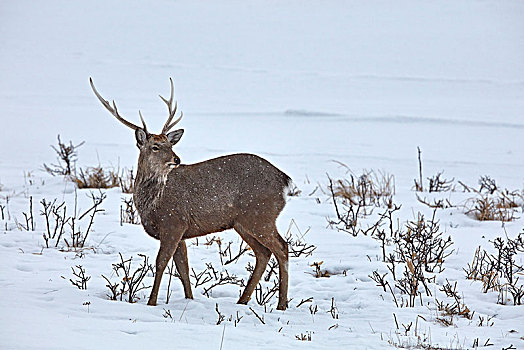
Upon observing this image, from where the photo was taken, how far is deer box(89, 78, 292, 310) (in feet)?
20.0

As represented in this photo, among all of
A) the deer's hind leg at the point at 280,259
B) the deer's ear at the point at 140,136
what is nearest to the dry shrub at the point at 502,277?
the deer's hind leg at the point at 280,259

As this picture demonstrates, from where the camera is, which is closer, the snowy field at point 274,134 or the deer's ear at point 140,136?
the snowy field at point 274,134

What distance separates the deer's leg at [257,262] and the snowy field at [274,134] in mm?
154

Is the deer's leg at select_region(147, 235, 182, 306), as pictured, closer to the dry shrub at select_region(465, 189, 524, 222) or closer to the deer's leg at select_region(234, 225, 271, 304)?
the deer's leg at select_region(234, 225, 271, 304)

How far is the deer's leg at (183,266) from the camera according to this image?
6152 mm

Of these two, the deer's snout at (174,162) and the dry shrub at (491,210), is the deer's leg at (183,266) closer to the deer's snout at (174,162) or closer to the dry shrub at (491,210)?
the deer's snout at (174,162)

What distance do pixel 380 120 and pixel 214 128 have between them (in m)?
6.37

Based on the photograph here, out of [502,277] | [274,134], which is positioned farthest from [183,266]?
[274,134]

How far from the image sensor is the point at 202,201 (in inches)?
241

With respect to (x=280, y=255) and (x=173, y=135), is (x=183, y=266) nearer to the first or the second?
(x=280, y=255)

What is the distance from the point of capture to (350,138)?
66.9 feet

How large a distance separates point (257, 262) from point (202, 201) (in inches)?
31.6

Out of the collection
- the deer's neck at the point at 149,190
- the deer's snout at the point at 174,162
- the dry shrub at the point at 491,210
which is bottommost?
the dry shrub at the point at 491,210

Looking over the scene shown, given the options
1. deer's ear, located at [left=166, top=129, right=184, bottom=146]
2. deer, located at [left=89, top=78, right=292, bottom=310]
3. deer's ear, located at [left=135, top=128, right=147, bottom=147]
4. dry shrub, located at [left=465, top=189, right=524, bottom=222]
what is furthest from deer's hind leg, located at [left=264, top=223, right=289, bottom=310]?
dry shrub, located at [left=465, top=189, right=524, bottom=222]
